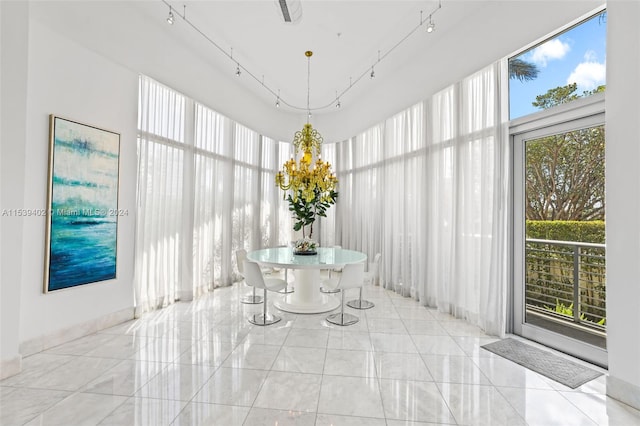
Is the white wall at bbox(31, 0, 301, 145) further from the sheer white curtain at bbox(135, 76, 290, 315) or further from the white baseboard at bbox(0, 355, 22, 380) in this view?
the white baseboard at bbox(0, 355, 22, 380)

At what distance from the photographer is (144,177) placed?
387 cm

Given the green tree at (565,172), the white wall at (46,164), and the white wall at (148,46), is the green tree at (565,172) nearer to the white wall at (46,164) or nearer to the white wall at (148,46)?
the white wall at (148,46)

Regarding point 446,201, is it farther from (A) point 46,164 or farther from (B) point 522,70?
(A) point 46,164

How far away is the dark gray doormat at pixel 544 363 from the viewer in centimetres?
242

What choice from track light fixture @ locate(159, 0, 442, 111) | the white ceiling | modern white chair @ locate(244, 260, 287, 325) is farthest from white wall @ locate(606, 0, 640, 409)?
modern white chair @ locate(244, 260, 287, 325)

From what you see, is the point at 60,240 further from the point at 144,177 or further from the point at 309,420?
the point at 309,420

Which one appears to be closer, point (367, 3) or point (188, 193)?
point (367, 3)

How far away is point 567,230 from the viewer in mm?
2951

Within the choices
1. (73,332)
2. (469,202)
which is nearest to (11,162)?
(73,332)

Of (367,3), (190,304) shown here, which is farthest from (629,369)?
(190,304)

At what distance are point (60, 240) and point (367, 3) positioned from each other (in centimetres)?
446

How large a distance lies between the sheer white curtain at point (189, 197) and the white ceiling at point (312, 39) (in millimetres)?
489

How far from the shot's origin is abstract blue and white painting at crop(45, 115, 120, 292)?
9.55ft

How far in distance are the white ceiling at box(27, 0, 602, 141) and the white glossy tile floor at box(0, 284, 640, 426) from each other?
3324 mm
